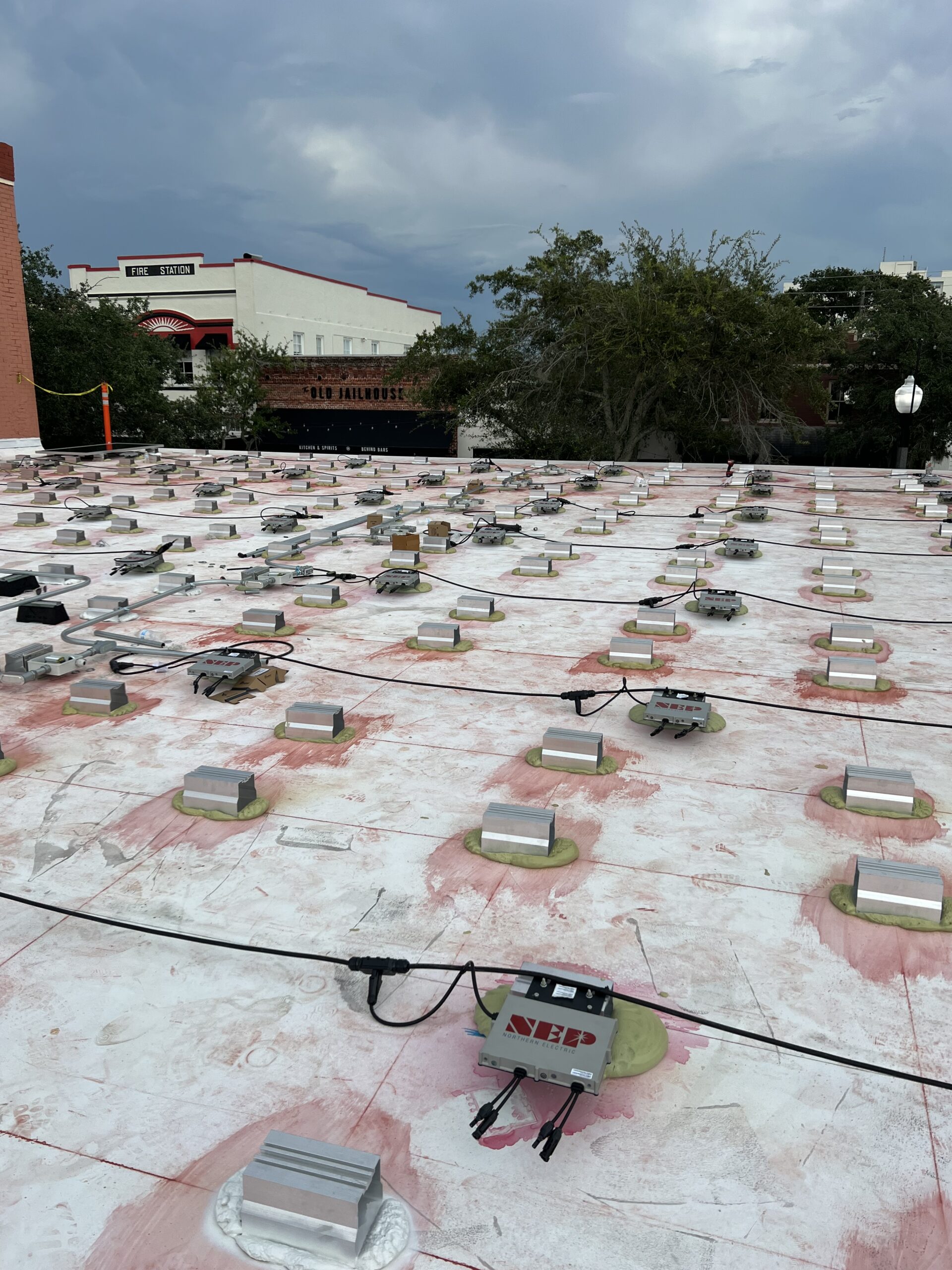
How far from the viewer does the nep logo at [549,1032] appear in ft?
6.91

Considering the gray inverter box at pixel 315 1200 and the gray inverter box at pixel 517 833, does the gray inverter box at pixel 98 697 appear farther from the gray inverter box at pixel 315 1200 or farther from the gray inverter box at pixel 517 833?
the gray inverter box at pixel 315 1200

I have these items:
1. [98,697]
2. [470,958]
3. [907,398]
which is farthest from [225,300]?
[470,958]

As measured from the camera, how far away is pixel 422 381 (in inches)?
1110

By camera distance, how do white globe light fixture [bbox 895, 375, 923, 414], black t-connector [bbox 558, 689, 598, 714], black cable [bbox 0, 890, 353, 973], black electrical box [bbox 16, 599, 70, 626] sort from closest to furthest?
1. black cable [bbox 0, 890, 353, 973]
2. black t-connector [bbox 558, 689, 598, 714]
3. black electrical box [bbox 16, 599, 70, 626]
4. white globe light fixture [bbox 895, 375, 923, 414]

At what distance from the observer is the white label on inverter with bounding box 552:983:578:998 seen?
89.3 inches

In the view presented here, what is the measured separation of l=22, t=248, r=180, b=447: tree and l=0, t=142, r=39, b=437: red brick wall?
7.41 m

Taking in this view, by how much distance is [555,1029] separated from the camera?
2.14 meters

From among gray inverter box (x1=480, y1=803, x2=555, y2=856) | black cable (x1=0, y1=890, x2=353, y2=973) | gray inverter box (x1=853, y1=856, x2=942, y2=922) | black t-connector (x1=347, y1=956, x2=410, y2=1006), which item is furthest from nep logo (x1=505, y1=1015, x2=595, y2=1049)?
gray inverter box (x1=853, y1=856, x2=942, y2=922)

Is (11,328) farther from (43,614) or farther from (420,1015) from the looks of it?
(420,1015)

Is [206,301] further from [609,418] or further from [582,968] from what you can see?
[582,968]

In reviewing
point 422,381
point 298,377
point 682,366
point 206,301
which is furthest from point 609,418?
point 206,301

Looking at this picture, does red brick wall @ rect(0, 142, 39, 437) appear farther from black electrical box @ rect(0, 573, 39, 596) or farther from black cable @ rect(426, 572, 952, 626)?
black cable @ rect(426, 572, 952, 626)

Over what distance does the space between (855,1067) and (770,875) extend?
0.91m

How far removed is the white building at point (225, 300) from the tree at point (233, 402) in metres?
5.05
